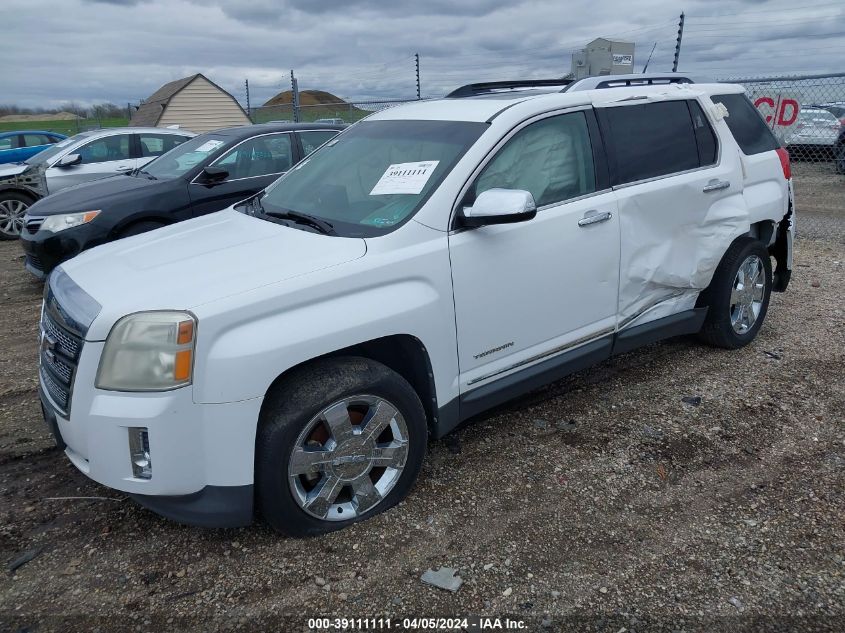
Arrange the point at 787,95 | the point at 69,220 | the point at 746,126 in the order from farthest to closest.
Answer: the point at 787,95 < the point at 69,220 < the point at 746,126

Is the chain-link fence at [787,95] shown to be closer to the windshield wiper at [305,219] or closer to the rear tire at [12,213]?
the windshield wiper at [305,219]

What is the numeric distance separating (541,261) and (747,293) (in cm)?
227

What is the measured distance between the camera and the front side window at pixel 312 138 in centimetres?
748

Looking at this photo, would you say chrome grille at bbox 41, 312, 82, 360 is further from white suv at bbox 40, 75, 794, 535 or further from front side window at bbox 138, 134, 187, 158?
front side window at bbox 138, 134, 187, 158

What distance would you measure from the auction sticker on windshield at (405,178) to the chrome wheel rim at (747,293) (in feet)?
8.54

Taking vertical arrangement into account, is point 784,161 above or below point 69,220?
above

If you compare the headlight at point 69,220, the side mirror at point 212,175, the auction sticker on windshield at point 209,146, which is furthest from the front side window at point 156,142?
the headlight at point 69,220

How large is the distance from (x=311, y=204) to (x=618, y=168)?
5.79ft

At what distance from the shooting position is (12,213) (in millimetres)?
10453

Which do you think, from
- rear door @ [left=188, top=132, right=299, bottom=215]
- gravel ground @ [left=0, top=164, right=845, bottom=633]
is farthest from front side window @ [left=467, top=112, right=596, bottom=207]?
rear door @ [left=188, top=132, right=299, bottom=215]

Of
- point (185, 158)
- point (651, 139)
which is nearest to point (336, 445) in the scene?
point (651, 139)

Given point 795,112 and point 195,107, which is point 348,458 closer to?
point 795,112

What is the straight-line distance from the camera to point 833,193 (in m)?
12.8

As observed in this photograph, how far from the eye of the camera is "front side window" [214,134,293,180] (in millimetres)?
7029
